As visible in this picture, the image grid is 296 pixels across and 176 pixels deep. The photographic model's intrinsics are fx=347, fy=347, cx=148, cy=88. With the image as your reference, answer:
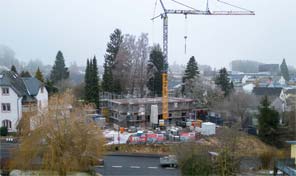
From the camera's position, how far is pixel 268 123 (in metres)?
18.9

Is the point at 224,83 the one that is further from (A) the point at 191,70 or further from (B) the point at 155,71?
(B) the point at 155,71

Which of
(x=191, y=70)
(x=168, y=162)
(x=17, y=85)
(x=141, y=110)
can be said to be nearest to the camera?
(x=168, y=162)

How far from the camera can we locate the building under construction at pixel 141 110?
2266cm

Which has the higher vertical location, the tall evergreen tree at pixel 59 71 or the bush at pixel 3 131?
the tall evergreen tree at pixel 59 71

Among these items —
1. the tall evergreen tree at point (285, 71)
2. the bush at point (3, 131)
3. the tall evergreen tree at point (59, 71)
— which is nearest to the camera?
the bush at point (3, 131)

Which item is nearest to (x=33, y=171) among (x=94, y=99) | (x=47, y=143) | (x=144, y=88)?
(x=47, y=143)

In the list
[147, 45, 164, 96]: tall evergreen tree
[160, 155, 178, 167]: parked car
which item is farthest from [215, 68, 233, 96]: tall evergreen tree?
[160, 155, 178, 167]: parked car

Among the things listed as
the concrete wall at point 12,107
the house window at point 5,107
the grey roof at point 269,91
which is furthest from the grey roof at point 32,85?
the grey roof at point 269,91

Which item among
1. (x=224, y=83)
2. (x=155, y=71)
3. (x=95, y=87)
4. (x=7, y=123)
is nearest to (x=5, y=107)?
(x=7, y=123)

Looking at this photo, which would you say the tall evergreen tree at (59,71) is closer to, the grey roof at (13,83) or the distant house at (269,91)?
→ the grey roof at (13,83)

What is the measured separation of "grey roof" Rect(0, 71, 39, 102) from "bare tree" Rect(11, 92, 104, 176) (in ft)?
28.6

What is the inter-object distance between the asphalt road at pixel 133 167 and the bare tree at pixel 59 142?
2.51 metres

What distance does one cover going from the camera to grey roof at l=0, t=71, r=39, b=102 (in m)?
18.3

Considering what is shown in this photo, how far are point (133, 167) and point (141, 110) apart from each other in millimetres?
9527
